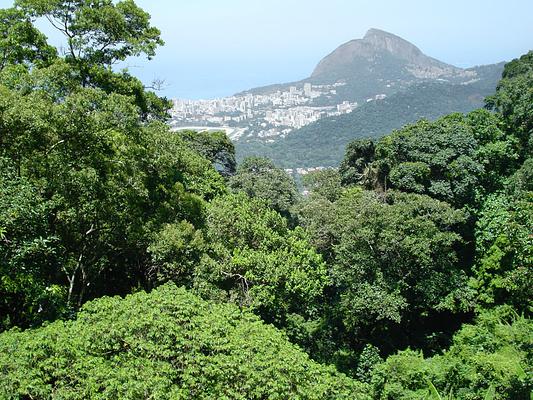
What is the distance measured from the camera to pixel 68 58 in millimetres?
11805

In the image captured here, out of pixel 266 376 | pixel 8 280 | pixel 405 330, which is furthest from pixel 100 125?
pixel 405 330

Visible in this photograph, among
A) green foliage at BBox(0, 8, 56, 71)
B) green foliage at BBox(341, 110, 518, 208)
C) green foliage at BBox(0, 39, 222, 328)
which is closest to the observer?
green foliage at BBox(0, 39, 222, 328)

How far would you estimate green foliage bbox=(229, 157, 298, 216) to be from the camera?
23.1 metres

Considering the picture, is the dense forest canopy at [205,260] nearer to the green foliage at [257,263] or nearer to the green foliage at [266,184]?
the green foliage at [257,263]

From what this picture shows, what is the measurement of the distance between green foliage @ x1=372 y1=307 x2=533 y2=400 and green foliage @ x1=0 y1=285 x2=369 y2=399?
4210mm

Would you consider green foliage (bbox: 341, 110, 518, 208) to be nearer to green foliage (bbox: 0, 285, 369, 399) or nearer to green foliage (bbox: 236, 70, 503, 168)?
green foliage (bbox: 0, 285, 369, 399)

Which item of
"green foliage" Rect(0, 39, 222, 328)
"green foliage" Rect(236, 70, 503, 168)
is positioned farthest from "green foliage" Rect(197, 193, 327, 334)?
"green foliage" Rect(236, 70, 503, 168)

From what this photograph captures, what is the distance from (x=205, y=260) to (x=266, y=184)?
551 inches

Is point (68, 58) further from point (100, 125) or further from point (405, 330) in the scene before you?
point (405, 330)

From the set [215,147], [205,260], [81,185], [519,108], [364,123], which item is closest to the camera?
[81,185]

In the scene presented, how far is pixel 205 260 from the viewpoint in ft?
32.2

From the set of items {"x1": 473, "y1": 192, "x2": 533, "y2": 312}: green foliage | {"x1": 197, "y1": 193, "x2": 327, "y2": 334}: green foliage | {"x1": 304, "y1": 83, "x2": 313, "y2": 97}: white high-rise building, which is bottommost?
{"x1": 473, "y1": 192, "x2": 533, "y2": 312}: green foliage

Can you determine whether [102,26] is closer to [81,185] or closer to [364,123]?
[81,185]

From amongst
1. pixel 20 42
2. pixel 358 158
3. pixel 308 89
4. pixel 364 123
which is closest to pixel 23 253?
pixel 20 42
